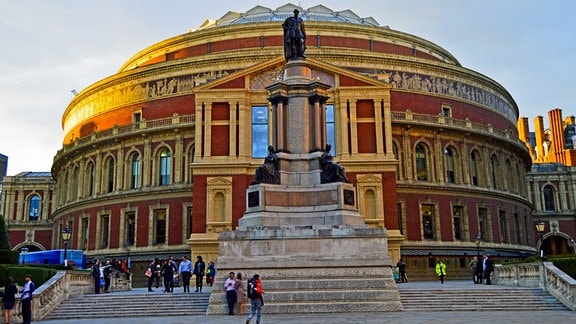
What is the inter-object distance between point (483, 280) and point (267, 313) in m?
17.9

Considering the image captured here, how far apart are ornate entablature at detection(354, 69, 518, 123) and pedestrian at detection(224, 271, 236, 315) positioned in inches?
1144

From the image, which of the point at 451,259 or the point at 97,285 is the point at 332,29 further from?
the point at 97,285

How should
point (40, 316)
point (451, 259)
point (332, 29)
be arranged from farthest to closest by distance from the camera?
point (332, 29), point (451, 259), point (40, 316)

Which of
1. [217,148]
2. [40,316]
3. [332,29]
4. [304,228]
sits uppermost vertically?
[332,29]

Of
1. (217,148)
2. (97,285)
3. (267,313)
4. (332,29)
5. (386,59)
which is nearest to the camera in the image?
(267,313)

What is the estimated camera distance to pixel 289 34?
2500 cm

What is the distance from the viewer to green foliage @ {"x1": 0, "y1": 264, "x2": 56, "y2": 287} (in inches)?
939

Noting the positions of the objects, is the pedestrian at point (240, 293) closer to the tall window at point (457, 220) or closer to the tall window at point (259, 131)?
the tall window at point (259, 131)

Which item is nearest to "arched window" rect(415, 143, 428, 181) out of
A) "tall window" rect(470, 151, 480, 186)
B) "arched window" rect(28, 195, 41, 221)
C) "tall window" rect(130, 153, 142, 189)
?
"tall window" rect(470, 151, 480, 186)

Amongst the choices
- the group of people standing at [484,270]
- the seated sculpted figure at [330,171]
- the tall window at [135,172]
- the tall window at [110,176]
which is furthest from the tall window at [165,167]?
the seated sculpted figure at [330,171]

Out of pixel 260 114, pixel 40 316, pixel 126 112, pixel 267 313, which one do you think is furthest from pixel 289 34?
pixel 126 112

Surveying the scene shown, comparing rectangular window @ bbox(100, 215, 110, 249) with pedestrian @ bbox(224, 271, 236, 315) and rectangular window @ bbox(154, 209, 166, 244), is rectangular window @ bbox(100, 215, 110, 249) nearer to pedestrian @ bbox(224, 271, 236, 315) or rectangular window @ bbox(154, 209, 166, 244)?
rectangular window @ bbox(154, 209, 166, 244)

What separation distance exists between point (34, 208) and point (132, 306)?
57.4 meters

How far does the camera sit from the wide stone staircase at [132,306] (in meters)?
21.3
